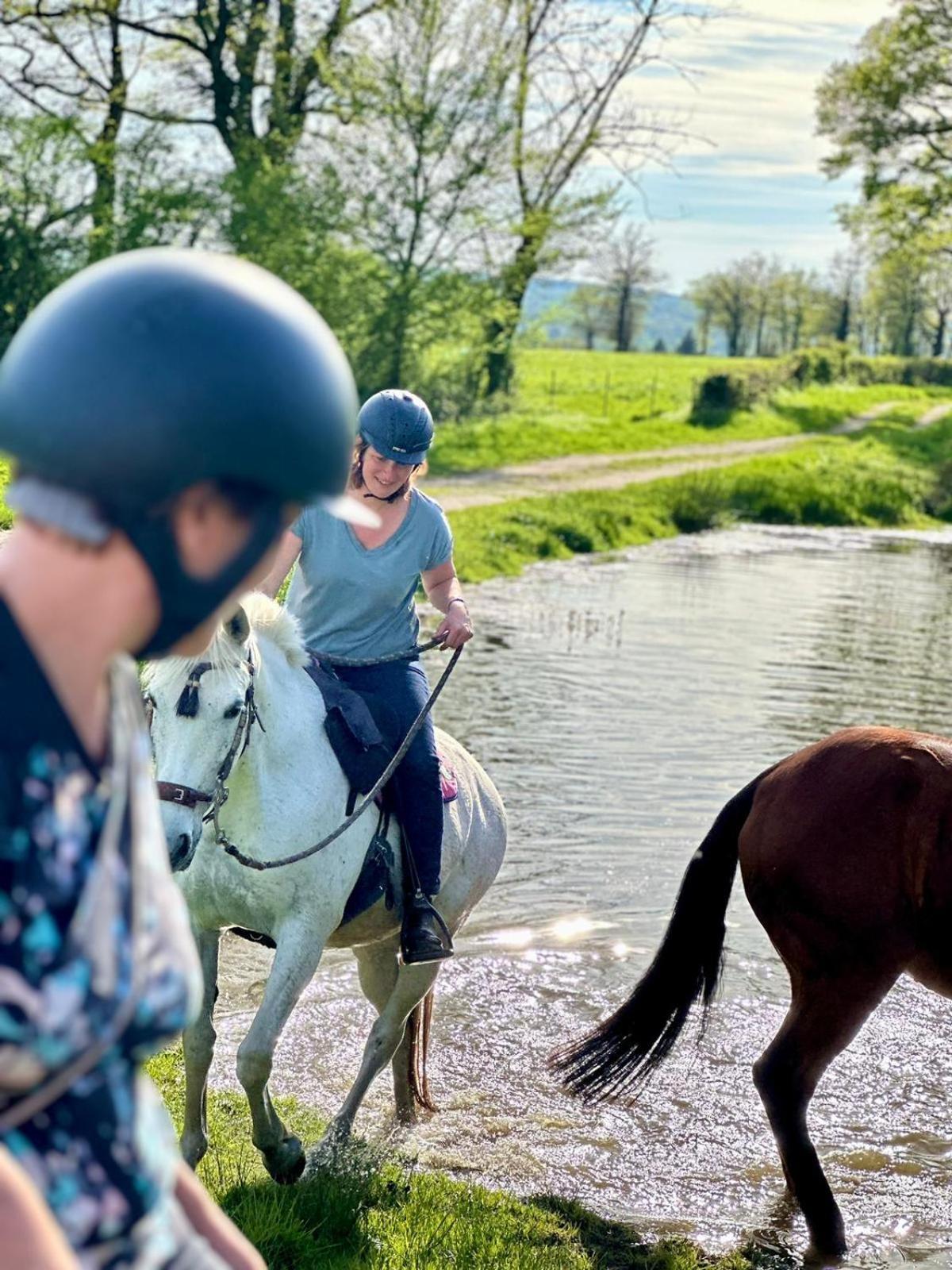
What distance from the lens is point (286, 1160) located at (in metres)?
5.05

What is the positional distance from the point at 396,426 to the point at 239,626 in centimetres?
92

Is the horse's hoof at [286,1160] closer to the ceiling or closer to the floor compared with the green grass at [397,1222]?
closer to the ceiling

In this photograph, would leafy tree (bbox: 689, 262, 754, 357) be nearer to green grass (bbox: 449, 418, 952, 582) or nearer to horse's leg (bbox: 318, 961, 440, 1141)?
green grass (bbox: 449, 418, 952, 582)

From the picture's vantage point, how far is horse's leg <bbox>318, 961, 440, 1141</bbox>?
19.3 feet

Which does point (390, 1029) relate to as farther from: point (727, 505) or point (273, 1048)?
point (727, 505)

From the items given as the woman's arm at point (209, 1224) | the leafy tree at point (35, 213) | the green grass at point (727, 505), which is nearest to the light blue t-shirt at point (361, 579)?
the woman's arm at point (209, 1224)

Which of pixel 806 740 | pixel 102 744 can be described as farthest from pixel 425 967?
pixel 806 740

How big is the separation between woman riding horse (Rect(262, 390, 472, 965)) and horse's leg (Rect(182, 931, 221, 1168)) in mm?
744

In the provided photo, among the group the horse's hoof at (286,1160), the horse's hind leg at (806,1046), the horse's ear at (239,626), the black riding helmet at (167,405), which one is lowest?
the horse's hoof at (286,1160)

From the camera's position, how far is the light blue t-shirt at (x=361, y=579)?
17.9 ft

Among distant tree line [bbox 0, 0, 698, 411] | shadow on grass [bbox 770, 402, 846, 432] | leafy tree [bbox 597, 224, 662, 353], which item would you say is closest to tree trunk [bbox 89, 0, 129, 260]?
distant tree line [bbox 0, 0, 698, 411]

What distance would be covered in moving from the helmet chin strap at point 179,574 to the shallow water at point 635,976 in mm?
4892

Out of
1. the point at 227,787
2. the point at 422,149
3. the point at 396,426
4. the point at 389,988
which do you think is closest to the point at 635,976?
the point at 389,988

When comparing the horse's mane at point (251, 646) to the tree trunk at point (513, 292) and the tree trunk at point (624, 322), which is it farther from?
the tree trunk at point (624, 322)
